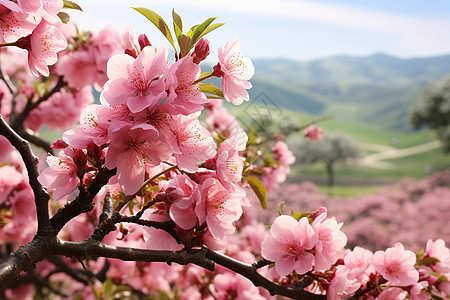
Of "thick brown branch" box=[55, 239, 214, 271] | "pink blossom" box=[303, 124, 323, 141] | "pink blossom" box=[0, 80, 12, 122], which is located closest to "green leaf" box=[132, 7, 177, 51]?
"thick brown branch" box=[55, 239, 214, 271]

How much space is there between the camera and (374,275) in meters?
0.93

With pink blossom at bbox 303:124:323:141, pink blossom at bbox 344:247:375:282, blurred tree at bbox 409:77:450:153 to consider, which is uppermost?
pink blossom at bbox 344:247:375:282

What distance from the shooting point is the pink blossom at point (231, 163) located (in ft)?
2.28

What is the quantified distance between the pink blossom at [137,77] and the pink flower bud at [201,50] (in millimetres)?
80

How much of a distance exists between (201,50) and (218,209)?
0.93ft

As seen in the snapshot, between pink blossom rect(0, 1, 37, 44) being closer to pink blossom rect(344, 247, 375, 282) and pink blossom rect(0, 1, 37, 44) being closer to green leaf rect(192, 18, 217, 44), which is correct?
green leaf rect(192, 18, 217, 44)

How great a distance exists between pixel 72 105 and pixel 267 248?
1.97 m

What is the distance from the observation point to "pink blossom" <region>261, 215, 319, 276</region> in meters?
0.78

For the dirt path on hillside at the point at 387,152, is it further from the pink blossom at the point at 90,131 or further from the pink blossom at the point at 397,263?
the pink blossom at the point at 90,131

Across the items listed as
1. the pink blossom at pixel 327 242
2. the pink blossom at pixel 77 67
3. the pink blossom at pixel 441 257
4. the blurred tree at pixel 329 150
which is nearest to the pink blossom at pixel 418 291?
the pink blossom at pixel 441 257

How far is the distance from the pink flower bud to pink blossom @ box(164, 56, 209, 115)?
0.05m

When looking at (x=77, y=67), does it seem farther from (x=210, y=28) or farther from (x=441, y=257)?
(x=441, y=257)

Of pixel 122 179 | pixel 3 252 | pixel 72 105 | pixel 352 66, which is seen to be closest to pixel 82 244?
pixel 122 179

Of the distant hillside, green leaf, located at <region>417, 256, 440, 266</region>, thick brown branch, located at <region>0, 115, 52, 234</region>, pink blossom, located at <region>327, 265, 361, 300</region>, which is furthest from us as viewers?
the distant hillside
